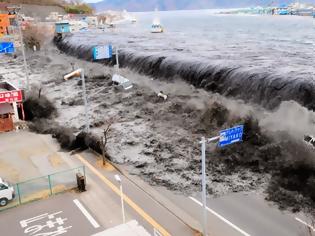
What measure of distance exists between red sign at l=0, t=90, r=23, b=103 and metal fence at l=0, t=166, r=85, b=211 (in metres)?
12.8

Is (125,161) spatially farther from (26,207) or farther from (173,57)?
(173,57)

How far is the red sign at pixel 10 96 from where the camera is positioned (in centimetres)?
3159

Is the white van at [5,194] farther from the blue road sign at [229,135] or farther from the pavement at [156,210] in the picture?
the blue road sign at [229,135]

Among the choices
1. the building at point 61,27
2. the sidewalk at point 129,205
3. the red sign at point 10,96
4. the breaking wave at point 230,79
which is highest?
the building at point 61,27

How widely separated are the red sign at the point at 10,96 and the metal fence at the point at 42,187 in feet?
42.1

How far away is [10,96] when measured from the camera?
105ft

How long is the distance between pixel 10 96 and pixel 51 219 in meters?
16.7

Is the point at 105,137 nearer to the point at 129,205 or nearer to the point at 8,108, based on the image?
the point at 129,205

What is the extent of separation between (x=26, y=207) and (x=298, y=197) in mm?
14847

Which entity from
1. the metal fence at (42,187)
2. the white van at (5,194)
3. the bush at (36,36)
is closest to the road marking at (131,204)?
the metal fence at (42,187)

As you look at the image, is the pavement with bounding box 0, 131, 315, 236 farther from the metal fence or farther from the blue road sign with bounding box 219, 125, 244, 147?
the blue road sign with bounding box 219, 125, 244, 147

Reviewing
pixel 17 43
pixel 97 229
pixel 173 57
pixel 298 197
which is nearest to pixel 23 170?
pixel 97 229

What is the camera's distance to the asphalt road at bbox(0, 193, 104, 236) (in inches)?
693

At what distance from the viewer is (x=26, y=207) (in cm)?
1970
